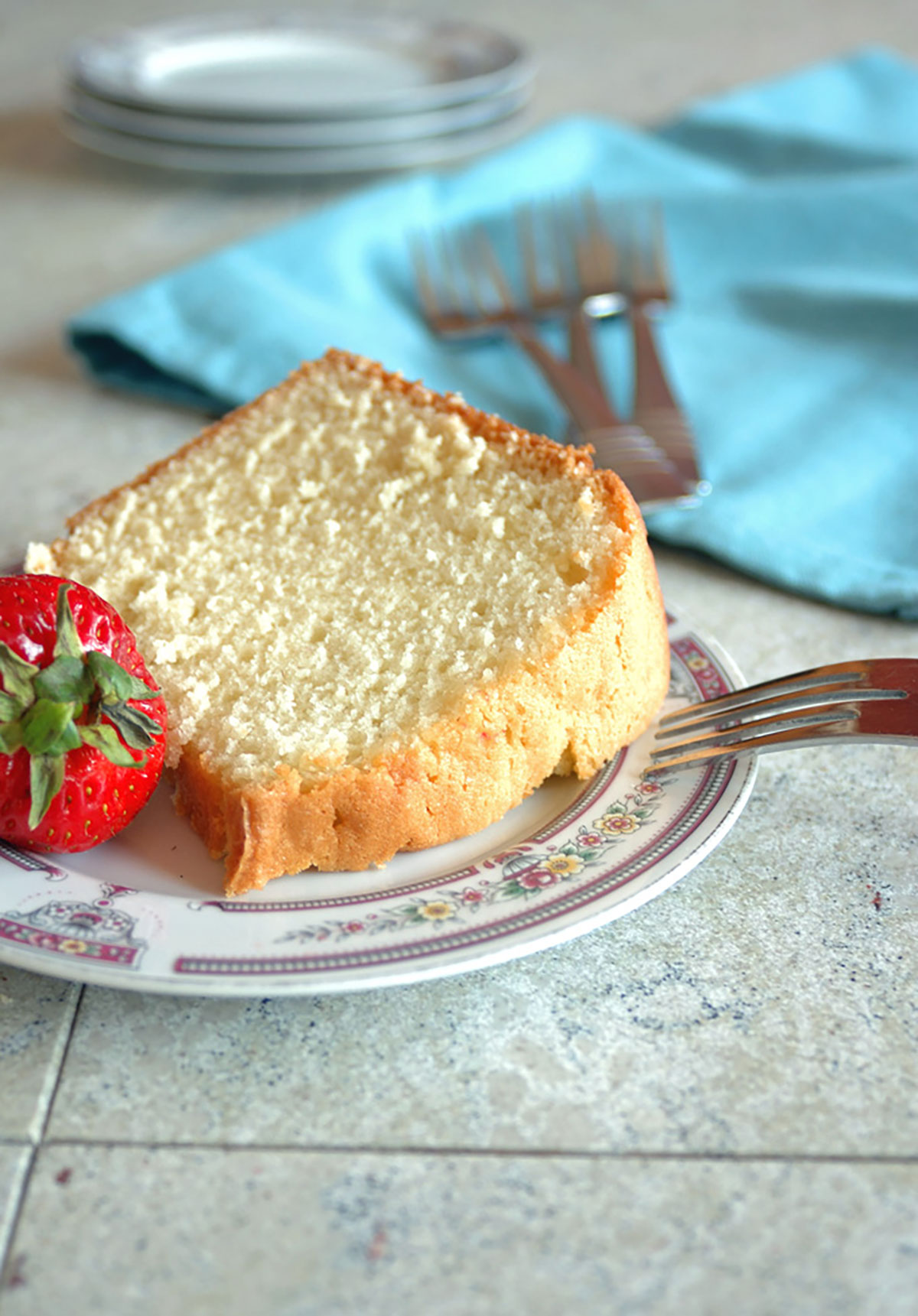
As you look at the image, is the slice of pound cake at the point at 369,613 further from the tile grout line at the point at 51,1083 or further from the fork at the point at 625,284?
the fork at the point at 625,284

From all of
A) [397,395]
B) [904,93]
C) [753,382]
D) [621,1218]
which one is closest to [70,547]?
[397,395]

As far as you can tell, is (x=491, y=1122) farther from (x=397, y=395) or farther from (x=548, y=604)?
(x=397, y=395)

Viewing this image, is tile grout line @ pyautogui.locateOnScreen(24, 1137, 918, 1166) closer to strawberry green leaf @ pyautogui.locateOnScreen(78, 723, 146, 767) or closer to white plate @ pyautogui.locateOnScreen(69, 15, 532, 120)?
strawberry green leaf @ pyautogui.locateOnScreen(78, 723, 146, 767)

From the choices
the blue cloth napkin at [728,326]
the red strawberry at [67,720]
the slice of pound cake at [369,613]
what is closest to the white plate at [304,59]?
the blue cloth napkin at [728,326]

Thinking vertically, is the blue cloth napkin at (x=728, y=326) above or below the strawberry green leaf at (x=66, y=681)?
below

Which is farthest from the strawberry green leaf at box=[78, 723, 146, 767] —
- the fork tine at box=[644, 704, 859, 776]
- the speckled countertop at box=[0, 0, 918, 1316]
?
the fork tine at box=[644, 704, 859, 776]

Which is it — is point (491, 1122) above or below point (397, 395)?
below
